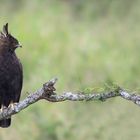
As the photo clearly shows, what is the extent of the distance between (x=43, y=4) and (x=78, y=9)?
35.2 inches

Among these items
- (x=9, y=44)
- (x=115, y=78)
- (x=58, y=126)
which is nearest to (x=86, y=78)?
(x=115, y=78)

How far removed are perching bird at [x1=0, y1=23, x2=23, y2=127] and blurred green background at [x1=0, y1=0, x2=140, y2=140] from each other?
4.90ft

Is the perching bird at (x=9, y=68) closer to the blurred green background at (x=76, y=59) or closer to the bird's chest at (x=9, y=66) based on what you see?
the bird's chest at (x=9, y=66)

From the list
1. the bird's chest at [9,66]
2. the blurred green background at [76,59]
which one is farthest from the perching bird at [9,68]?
the blurred green background at [76,59]

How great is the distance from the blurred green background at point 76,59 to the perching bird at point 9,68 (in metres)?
1.49

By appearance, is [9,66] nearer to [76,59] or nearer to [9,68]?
Answer: [9,68]

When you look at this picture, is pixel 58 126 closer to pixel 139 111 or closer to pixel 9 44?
pixel 139 111

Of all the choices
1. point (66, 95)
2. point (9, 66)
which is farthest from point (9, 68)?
point (66, 95)

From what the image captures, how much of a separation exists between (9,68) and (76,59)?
7920 millimetres

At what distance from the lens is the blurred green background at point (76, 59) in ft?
62.1

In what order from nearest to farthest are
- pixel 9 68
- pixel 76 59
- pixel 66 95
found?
pixel 66 95
pixel 9 68
pixel 76 59

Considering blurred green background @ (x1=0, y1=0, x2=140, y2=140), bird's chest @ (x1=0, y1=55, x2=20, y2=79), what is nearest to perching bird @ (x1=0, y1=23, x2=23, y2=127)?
bird's chest @ (x1=0, y1=55, x2=20, y2=79)

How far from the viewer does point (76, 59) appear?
2308cm

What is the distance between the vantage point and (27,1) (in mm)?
27875
